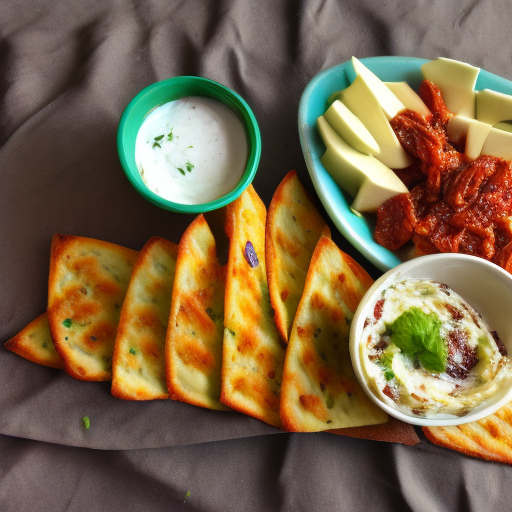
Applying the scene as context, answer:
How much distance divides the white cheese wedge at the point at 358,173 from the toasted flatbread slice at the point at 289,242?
193mm

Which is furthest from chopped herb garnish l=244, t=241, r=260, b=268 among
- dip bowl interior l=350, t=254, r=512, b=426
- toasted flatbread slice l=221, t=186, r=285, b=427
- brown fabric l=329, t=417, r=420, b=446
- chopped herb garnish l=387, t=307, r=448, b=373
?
brown fabric l=329, t=417, r=420, b=446

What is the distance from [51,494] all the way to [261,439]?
0.94m

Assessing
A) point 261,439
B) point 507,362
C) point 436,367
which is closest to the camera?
point 436,367

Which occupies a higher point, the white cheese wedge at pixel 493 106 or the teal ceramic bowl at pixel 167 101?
the white cheese wedge at pixel 493 106

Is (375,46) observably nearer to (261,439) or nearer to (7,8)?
(7,8)

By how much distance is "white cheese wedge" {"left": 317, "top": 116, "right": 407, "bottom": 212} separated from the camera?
2113 mm

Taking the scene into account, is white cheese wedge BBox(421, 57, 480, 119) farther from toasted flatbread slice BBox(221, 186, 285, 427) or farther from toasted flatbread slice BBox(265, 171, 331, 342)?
toasted flatbread slice BBox(221, 186, 285, 427)

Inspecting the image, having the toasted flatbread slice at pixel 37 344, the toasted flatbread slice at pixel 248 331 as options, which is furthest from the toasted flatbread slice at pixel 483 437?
the toasted flatbread slice at pixel 37 344

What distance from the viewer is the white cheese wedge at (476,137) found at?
2.18m

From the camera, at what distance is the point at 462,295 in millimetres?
2141

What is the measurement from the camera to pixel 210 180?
2121 millimetres

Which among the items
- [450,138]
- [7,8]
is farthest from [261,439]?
[7,8]

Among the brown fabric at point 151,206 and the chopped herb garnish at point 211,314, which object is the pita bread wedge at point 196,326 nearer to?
the chopped herb garnish at point 211,314

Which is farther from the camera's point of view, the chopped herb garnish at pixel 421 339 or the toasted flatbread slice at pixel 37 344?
the toasted flatbread slice at pixel 37 344
